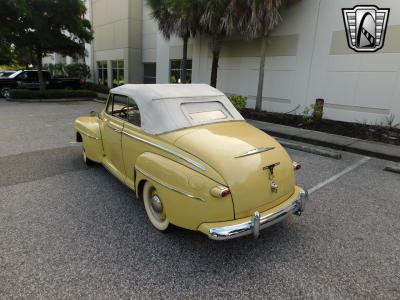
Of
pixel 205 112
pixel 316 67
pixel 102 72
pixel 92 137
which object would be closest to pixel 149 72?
pixel 102 72

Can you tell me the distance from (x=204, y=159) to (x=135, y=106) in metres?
1.56

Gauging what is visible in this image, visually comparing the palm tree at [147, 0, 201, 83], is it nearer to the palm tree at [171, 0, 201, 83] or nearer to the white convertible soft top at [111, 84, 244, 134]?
the palm tree at [171, 0, 201, 83]

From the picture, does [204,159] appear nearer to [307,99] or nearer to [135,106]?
[135,106]

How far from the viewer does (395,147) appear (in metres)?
7.23

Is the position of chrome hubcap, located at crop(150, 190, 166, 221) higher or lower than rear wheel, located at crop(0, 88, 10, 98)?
lower

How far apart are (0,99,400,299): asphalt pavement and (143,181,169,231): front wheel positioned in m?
0.12

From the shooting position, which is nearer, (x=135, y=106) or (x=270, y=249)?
(x=270, y=249)

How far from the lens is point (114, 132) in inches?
165

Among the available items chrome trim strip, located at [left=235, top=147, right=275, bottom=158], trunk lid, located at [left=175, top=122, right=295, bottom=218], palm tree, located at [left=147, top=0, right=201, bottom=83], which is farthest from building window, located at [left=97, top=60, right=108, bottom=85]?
chrome trim strip, located at [left=235, top=147, right=275, bottom=158]

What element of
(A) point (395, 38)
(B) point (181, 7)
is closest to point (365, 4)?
(A) point (395, 38)

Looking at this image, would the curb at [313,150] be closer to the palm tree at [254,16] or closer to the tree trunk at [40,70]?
the palm tree at [254,16]

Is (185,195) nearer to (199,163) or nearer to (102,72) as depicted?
(199,163)

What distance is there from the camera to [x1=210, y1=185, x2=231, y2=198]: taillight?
2.59 metres

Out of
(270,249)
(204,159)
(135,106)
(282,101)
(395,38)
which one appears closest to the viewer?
(204,159)
